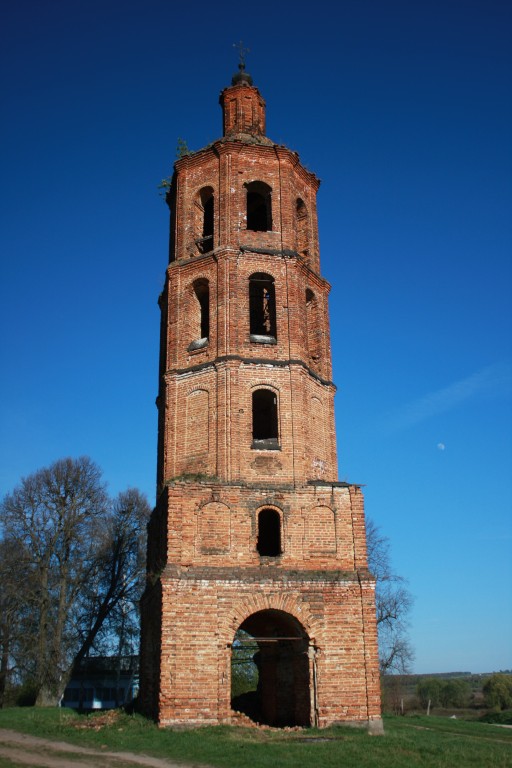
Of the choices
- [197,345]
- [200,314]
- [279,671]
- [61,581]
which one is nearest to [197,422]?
[197,345]

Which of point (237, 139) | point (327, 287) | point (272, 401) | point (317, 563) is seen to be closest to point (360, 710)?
point (317, 563)

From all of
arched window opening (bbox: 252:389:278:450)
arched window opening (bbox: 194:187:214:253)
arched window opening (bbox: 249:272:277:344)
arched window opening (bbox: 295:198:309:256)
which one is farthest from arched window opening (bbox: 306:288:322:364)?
arched window opening (bbox: 194:187:214:253)

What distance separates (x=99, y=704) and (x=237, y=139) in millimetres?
26631

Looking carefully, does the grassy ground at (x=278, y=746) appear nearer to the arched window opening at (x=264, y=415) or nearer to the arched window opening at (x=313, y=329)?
the arched window opening at (x=264, y=415)

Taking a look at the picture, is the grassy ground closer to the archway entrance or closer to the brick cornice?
the archway entrance

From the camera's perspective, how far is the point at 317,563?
1520 centimetres

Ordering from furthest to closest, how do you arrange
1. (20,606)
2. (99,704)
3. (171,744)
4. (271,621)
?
(99,704), (20,606), (271,621), (171,744)

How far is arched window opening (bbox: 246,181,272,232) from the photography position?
19250 mm

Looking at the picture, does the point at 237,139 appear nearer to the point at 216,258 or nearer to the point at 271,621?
the point at 216,258

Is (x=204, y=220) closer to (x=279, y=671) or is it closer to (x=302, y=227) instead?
(x=302, y=227)

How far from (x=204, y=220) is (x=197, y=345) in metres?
4.41

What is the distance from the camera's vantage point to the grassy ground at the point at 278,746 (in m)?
10.9

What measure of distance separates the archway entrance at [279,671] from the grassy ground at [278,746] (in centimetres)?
132

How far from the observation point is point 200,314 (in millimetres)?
18734
